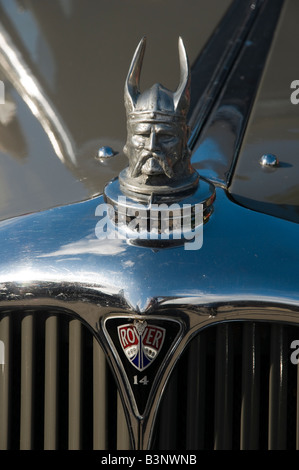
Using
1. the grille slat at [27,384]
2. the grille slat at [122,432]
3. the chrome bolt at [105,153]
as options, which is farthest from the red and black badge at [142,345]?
the chrome bolt at [105,153]

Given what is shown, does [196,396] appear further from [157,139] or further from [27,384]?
[157,139]

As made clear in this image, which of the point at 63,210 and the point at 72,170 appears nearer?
the point at 63,210

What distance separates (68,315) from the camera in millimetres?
1588

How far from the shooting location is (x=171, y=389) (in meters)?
1.58

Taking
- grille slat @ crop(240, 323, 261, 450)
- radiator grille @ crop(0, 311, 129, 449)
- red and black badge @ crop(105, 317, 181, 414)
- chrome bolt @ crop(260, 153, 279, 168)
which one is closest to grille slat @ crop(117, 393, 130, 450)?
radiator grille @ crop(0, 311, 129, 449)

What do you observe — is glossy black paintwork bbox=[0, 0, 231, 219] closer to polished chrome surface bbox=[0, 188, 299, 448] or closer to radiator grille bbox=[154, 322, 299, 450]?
polished chrome surface bbox=[0, 188, 299, 448]

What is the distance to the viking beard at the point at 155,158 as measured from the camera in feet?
4.91

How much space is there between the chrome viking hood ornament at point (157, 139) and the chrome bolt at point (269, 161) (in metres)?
0.28

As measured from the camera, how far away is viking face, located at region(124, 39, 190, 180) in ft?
4.86

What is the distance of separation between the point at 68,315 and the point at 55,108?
2.33ft

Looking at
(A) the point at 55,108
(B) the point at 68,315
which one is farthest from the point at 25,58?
(B) the point at 68,315

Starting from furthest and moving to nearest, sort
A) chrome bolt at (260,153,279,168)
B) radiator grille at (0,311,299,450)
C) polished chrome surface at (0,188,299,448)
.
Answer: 1. chrome bolt at (260,153,279,168)
2. radiator grille at (0,311,299,450)
3. polished chrome surface at (0,188,299,448)
